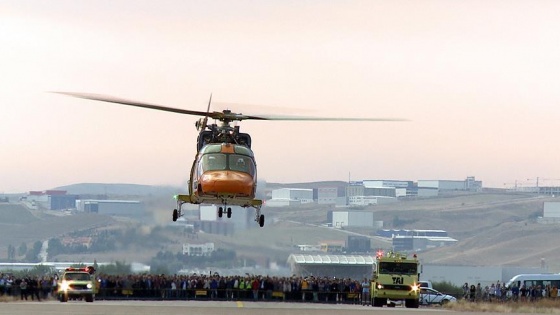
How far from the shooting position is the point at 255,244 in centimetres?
12419

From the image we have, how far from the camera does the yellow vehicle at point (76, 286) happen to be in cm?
8556

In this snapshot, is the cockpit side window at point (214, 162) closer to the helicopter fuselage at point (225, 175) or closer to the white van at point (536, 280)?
the helicopter fuselage at point (225, 175)

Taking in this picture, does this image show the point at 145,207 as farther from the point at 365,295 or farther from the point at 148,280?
the point at 365,295

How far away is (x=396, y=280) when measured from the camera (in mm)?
83438

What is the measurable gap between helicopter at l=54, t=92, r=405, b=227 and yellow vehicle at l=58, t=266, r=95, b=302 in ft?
34.2

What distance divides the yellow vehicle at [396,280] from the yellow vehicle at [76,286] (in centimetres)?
1478

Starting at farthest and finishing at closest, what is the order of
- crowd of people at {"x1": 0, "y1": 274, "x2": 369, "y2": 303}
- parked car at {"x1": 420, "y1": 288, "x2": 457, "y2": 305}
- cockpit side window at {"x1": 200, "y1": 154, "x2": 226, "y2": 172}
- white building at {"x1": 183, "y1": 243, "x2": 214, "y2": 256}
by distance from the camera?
white building at {"x1": 183, "y1": 243, "x2": 214, "y2": 256} < parked car at {"x1": 420, "y1": 288, "x2": 457, "y2": 305} < crowd of people at {"x1": 0, "y1": 274, "x2": 369, "y2": 303} < cockpit side window at {"x1": 200, "y1": 154, "x2": 226, "y2": 172}

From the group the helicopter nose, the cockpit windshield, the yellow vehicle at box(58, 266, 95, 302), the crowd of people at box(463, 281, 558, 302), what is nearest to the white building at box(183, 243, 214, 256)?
the crowd of people at box(463, 281, 558, 302)

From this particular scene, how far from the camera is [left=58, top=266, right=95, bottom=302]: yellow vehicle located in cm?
8556

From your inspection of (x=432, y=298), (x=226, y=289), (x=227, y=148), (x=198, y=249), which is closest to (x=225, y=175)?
(x=227, y=148)

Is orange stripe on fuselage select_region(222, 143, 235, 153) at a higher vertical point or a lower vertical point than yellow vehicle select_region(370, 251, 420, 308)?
higher

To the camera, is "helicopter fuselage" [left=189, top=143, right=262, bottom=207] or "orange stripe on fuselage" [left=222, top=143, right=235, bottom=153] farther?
"orange stripe on fuselage" [left=222, top=143, right=235, bottom=153]

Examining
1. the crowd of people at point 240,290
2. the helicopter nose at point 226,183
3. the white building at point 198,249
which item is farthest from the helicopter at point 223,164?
the white building at point 198,249

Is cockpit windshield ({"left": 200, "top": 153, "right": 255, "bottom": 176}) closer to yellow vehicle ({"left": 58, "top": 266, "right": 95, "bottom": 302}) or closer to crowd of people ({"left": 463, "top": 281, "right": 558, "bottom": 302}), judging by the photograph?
yellow vehicle ({"left": 58, "top": 266, "right": 95, "bottom": 302})
